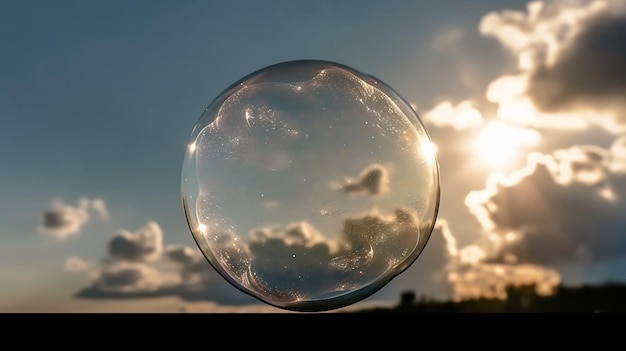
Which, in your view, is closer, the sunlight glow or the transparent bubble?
the transparent bubble

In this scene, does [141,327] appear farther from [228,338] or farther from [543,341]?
[543,341]

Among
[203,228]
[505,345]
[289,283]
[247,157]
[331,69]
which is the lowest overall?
[505,345]

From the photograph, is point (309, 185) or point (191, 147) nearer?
point (309, 185)

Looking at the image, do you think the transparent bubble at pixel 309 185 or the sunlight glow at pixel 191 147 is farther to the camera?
the sunlight glow at pixel 191 147

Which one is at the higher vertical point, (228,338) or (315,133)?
(315,133)

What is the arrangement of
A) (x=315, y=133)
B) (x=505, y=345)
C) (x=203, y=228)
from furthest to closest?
(x=505, y=345), (x=203, y=228), (x=315, y=133)

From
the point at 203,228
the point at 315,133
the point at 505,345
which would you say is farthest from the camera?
the point at 505,345

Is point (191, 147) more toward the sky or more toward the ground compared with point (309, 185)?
more toward the sky

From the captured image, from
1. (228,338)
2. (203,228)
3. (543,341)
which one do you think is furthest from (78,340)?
(543,341)
